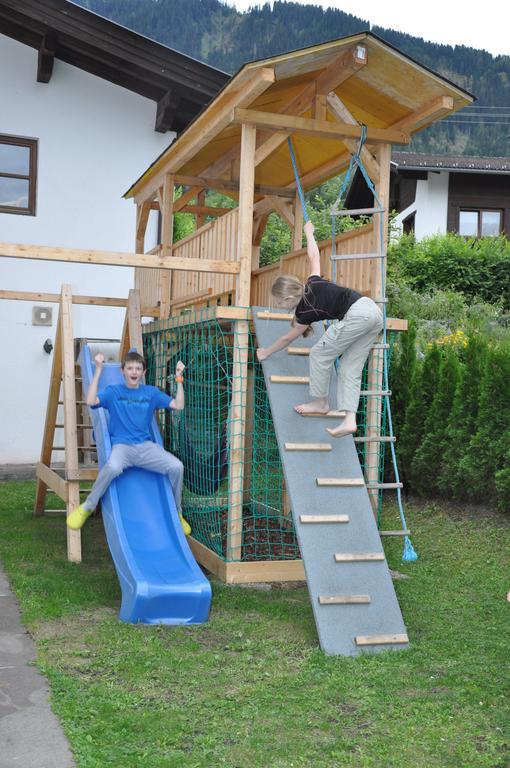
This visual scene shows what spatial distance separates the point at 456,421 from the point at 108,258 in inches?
156

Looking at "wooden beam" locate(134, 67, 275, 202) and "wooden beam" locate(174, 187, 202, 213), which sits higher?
"wooden beam" locate(134, 67, 275, 202)

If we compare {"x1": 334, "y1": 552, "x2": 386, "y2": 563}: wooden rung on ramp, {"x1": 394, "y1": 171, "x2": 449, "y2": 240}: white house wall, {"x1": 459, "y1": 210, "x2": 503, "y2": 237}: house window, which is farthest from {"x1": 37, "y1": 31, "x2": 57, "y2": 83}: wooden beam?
{"x1": 459, "y1": 210, "x2": 503, "y2": 237}: house window

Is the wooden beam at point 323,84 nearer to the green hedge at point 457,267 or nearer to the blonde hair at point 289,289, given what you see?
the blonde hair at point 289,289

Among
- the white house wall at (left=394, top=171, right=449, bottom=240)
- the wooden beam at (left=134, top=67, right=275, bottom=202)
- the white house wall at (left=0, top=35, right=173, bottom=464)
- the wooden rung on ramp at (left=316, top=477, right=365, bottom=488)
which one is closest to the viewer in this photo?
Result: the wooden rung on ramp at (left=316, top=477, right=365, bottom=488)

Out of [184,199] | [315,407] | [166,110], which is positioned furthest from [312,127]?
[166,110]

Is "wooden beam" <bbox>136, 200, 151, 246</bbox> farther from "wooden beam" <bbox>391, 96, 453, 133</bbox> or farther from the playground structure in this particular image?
"wooden beam" <bbox>391, 96, 453, 133</bbox>

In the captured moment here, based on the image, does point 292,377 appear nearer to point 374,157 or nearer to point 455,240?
point 374,157

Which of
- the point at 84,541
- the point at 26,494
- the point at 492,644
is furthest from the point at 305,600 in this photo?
the point at 26,494

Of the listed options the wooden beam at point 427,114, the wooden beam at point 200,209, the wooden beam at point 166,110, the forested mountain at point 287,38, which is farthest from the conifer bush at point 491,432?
the forested mountain at point 287,38

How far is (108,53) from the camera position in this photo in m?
11.8

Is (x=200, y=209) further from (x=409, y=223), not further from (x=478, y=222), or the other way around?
(x=409, y=223)

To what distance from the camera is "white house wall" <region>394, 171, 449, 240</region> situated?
80.2ft

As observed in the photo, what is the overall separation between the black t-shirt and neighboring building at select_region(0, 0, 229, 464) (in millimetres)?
6498

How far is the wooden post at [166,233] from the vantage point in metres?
9.42
